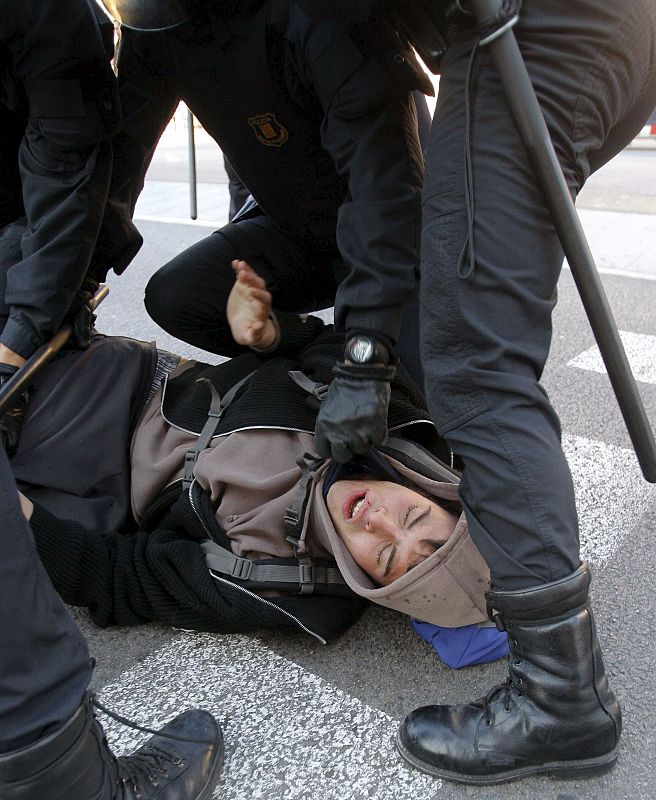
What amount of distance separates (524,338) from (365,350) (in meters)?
0.45

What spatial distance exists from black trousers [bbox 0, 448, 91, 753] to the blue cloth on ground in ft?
2.71

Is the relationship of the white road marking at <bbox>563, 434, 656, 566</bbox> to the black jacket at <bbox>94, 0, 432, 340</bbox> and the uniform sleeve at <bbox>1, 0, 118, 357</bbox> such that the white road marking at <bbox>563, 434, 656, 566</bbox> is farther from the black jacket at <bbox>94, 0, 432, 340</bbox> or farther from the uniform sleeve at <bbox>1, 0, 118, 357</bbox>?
the uniform sleeve at <bbox>1, 0, 118, 357</bbox>

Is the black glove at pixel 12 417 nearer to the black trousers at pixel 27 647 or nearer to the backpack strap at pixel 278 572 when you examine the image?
the backpack strap at pixel 278 572

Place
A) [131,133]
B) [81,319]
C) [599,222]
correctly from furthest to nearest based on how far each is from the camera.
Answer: [599,222] < [131,133] < [81,319]

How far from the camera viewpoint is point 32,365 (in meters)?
2.17

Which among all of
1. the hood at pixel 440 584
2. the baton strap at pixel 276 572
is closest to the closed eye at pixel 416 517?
the hood at pixel 440 584

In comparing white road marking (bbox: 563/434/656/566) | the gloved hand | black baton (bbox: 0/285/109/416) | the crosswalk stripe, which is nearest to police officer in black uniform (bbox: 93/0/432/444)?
the gloved hand

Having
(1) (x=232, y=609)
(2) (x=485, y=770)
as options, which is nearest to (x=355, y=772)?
(2) (x=485, y=770)

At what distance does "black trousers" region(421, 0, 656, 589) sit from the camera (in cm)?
134

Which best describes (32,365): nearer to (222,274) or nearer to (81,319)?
(81,319)

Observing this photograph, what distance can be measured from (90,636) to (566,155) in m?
1.53

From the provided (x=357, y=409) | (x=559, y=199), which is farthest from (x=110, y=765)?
(x=559, y=199)

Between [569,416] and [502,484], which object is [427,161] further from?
[569,416]

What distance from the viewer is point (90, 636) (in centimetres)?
203
